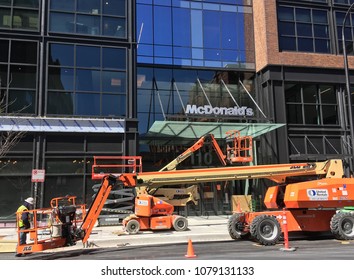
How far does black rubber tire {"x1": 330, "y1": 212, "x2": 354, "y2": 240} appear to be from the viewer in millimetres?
12586

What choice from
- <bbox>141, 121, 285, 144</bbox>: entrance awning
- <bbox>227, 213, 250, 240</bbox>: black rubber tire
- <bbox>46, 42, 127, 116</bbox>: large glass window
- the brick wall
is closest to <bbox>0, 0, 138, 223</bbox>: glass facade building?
<bbox>46, 42, 127, 116</bbox>: large glass window

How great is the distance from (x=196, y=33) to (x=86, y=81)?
860 centimetres

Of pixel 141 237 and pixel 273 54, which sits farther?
pixel 273 54

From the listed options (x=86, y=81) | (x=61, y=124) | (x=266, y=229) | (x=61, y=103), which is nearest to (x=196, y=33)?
(x=86, y=81)

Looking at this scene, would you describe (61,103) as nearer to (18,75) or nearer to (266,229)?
(18,75)

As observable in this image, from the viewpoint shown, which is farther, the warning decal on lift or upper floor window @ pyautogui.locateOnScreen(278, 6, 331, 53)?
upper floor window @ pyautogui.locateOnScreen(278, 6, 331, 53)

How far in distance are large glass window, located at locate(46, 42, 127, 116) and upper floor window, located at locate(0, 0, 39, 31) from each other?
65.6 inches

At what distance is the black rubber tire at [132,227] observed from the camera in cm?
1526

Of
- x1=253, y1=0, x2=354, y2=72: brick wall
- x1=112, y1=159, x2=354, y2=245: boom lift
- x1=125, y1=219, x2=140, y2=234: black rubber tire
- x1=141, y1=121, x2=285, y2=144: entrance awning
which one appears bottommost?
x1=125, y1=219, x2=140, y2=234: black rubber tire

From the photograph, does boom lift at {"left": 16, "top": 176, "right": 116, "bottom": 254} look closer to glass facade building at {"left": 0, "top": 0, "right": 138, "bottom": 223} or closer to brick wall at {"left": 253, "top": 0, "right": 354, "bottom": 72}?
glass facade building at {"left": 0, "top": 0, "right": 138, "bottom": 223}

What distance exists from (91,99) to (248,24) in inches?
498

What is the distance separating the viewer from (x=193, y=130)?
21578mm

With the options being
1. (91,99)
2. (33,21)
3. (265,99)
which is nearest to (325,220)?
(265,99)

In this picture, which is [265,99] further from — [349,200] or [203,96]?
[349,200]
